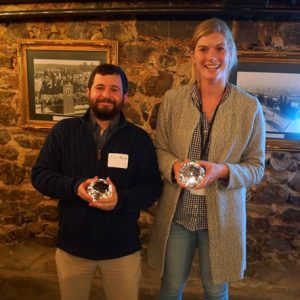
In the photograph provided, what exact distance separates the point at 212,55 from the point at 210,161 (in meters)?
0.43

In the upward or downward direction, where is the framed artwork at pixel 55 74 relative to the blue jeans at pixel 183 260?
upward

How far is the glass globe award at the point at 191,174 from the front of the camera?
1.28 m

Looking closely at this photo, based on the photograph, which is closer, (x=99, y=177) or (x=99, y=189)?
(x=99, y=189)

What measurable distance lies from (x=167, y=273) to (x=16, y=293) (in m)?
1.28

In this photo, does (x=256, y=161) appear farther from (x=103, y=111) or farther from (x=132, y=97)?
(x=132, y=97)

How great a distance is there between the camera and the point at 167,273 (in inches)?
60.1

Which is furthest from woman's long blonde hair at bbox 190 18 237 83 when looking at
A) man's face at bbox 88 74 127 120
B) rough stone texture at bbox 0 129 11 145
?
rough stone texture at bbox 0 129 11 145

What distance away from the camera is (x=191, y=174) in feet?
4.25

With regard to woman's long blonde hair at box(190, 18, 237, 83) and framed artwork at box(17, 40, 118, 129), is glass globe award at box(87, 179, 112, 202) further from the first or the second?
framed artwork at box(17, 40, 118, 129)

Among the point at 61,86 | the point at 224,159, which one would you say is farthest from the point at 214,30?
the point at 61,86

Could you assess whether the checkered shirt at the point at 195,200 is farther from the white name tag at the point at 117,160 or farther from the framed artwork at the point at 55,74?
the framed artwork at the point at 55,74

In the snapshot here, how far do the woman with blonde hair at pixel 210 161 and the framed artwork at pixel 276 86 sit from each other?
0.94 m

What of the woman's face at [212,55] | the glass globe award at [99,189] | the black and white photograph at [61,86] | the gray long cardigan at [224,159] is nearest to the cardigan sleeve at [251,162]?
the gray long cardigan at [224,159]

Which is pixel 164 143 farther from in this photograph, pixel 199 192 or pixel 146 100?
pixel 146 100
